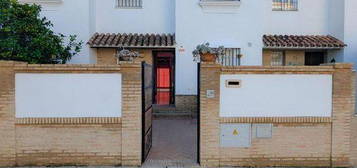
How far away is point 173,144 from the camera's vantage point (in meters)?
8.62

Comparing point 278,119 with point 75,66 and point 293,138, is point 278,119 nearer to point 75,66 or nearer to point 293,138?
point 293,138

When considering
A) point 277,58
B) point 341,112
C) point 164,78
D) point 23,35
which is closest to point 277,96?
point 341,112

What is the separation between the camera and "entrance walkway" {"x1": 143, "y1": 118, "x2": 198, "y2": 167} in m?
6.88

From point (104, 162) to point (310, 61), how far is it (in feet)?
42.7

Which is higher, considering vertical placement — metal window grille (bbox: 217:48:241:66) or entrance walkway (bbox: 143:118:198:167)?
metal window grille (bbox: 217:48:241:66)

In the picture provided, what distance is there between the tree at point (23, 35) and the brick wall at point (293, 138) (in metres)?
6.66

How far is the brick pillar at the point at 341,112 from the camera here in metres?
6.59

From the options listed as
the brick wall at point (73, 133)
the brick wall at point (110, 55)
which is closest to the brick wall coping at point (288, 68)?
the brick wall at point (73, 133)

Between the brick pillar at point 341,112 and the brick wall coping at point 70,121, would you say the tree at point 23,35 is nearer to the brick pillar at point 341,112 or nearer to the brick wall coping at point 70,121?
the brick wall coping at point 70,121

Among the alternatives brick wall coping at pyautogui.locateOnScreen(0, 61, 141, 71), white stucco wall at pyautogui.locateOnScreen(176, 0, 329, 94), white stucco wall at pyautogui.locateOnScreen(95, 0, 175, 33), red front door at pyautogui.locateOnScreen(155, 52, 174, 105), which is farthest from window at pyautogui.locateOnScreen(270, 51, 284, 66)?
brick wall coping at pyautogui.locateOnScreen(0, 61, 141, 71)

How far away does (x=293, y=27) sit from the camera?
15.5 m

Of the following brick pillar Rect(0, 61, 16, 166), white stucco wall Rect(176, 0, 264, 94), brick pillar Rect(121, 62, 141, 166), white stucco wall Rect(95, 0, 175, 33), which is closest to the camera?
brick pillar Rect(0, 61, 16, 166)

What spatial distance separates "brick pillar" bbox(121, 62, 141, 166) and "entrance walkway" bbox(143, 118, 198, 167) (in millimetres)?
424

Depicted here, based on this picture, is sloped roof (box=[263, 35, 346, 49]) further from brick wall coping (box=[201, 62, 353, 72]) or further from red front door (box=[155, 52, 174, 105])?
brick wall coping (box=[201, 62, 353, 72])
